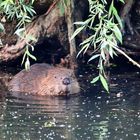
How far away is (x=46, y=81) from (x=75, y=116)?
1844 millimetres

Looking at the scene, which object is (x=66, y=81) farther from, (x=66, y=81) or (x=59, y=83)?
(x=59, y=83)

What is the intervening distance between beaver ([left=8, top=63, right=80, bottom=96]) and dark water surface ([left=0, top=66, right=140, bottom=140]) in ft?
0.84

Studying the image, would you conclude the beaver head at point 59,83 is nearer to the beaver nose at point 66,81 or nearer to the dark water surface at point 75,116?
the beaver nose at point 66,81

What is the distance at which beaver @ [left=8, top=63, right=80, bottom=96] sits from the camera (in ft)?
25.5

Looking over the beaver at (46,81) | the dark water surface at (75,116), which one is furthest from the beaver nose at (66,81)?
the dark water surface at (75,116)

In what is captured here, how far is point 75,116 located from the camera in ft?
20.8

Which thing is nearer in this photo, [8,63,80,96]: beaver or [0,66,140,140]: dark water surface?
[0,66,140,140]: dark water surface

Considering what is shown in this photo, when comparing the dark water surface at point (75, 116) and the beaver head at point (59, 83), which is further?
the beaver head at point (59, 83)

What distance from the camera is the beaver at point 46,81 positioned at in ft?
25.5

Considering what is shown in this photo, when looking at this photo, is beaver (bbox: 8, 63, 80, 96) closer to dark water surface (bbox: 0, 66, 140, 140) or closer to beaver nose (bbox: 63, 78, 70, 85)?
beaver nose (bbox: 63, 78, 70, 85)

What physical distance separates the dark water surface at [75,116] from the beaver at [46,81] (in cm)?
26

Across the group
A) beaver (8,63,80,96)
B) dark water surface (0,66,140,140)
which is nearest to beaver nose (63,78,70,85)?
beaver (8,63,80,96)

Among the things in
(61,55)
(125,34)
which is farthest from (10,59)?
(125,34)

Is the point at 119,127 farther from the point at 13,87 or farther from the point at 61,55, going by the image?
the point at 61,55
